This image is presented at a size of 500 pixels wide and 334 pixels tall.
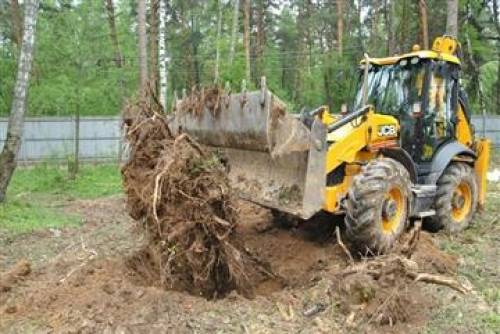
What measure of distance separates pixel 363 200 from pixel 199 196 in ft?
6.30

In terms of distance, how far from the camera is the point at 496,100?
108 feet

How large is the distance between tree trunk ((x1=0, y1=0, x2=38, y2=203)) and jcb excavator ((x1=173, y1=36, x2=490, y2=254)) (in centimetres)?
514

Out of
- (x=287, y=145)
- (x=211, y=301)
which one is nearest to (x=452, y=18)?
(x=287, y=145)

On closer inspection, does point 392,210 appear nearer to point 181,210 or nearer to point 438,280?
point 438,280

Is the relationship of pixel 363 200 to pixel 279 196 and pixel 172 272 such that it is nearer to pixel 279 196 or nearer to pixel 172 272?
pixel 279 196

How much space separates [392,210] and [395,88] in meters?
2.09

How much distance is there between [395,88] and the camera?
28.5 ft

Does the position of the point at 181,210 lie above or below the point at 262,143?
below

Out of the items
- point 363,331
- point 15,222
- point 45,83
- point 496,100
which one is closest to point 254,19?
point 496,100

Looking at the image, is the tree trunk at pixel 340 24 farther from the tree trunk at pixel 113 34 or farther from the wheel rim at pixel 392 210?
the wheel rim at pixel 392 210

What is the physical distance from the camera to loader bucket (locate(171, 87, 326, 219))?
669 cm

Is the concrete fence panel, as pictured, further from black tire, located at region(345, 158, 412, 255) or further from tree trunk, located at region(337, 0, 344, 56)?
black tire, located at region(345, 158, 412, 255)

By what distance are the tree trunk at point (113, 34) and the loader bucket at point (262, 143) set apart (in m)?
15.1

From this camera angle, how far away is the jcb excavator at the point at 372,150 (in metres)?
6.95
